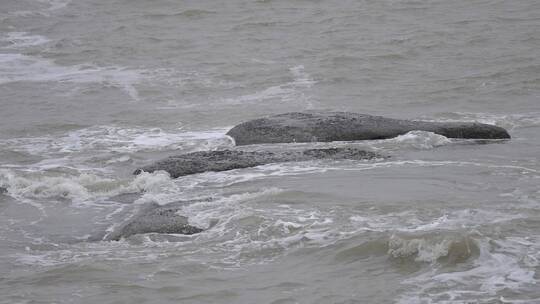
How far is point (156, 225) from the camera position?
8.84 metres

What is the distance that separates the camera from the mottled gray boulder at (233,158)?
36.4 feet

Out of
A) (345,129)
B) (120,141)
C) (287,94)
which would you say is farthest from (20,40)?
(345,129)

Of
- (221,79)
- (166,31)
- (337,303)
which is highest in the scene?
(166,31)

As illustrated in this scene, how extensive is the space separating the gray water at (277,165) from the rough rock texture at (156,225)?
6.0 inches

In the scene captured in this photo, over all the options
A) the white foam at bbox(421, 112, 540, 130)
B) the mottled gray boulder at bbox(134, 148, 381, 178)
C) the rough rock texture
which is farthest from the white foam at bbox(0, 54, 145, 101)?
the rough rock texture

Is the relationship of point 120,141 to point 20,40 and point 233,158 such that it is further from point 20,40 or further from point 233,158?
point 20,40

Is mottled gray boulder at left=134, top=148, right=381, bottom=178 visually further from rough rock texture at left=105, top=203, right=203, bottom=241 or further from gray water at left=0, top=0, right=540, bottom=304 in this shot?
rough rock texture at left=105, top=203, right=203, bottom=241

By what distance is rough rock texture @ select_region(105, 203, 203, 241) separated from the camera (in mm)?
8758

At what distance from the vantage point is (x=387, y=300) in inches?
269

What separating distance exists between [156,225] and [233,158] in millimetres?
2703

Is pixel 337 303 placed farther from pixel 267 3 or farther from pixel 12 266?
pixel 267 3

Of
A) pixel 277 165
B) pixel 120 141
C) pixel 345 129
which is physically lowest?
pixel 277 165

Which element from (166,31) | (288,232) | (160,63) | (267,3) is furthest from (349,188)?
(267,3)

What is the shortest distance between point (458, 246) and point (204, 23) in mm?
18576
